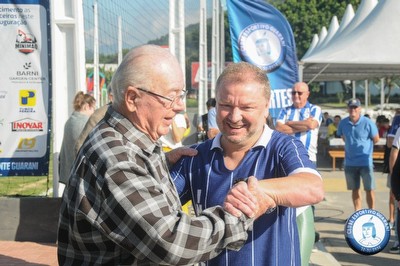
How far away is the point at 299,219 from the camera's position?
374 centimetres

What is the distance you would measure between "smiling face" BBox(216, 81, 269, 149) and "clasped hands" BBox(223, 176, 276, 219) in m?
0.45

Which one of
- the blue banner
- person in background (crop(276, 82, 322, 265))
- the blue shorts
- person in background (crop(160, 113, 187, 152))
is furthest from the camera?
the blue banner

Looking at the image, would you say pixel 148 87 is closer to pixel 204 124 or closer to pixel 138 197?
pixel 138 197

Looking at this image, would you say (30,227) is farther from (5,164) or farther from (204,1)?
(204,1)

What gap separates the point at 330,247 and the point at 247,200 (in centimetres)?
659

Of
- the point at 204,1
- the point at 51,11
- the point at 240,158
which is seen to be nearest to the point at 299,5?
the point at 204,1

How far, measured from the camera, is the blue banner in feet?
34.8

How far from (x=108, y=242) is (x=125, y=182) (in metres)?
0.23

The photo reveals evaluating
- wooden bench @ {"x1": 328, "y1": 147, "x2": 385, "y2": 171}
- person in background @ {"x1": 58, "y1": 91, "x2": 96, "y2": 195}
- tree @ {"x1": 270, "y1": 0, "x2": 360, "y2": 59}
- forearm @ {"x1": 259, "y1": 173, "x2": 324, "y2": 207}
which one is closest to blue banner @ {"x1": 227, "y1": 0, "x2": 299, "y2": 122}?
person in background @ {"x1": 58, "y1": 91, "x2": 96, "y2": 195}

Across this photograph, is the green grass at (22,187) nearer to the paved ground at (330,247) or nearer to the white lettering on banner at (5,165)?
the white lettering on banner at (5,165)

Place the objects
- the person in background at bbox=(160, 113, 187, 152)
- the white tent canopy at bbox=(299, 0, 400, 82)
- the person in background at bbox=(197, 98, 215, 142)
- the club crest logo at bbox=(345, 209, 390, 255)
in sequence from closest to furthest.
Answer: the club crest logo at bbox=(345, 209, 390, 255) → the person in background at bbox=(160, 113, 187, 152) → the person in background at bbox=(197, 98, 215, 142) → the white tent canopy at bbox=(299, 0, 400, 82)

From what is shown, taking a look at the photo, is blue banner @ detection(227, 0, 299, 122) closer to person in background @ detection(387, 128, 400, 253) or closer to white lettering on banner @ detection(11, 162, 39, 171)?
person in background @ detection(387, 128, 400, 253)

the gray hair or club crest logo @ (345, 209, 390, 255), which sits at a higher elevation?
the gray hair

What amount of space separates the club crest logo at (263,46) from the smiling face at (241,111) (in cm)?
792
